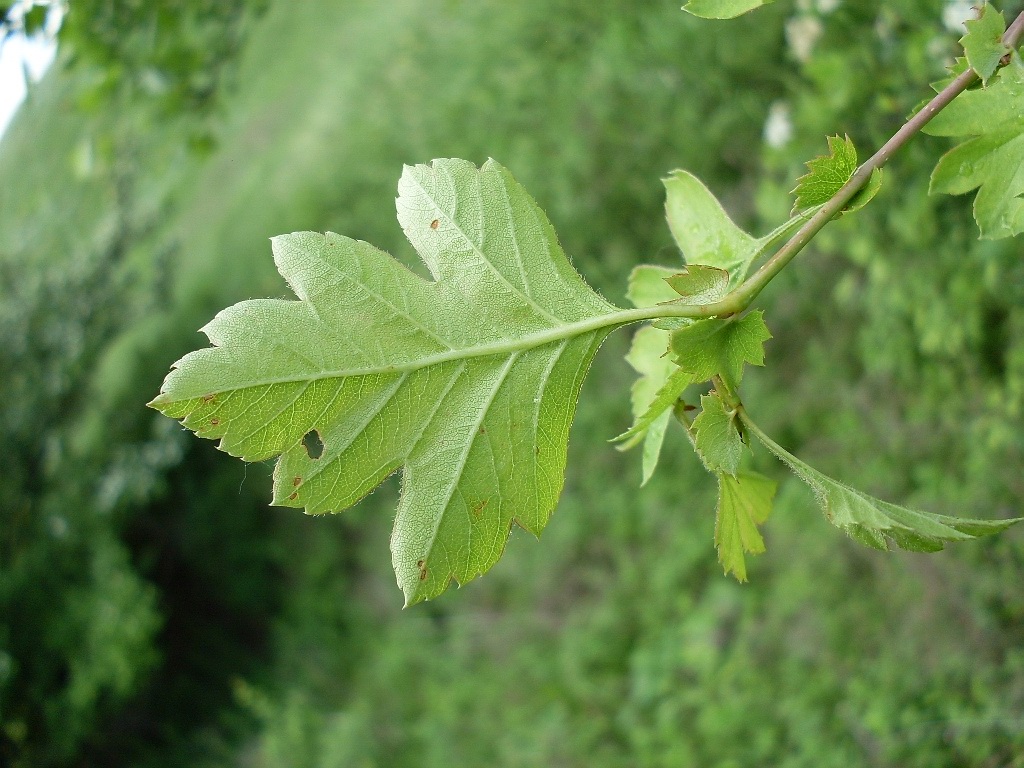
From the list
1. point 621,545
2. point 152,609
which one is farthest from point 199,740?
point 621,545

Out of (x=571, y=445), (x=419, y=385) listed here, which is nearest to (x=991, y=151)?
(x=419, y=385)

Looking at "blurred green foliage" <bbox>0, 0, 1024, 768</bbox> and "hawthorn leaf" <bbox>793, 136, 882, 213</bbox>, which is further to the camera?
"blurred green foliage" <bbox>0, 0, 1024, 768</bbox>

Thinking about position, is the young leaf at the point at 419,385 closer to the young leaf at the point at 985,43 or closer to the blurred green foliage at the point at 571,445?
the young leaf at the point at 985,43

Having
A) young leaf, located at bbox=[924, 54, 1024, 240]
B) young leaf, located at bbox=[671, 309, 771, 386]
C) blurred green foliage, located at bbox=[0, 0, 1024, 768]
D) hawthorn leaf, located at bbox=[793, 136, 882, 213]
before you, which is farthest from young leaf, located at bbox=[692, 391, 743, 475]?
blurred green foliage, located at bbox=[0, 0, 1024, 768]

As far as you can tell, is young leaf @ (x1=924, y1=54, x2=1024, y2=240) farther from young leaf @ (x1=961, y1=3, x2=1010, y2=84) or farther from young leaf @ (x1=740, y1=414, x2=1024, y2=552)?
young leaf @ (x1=740, y1=414, x2=1024, y2=552)

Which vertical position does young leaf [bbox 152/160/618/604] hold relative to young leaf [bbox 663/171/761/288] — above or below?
above

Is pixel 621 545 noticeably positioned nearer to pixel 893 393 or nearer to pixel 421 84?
pixel 893 393
